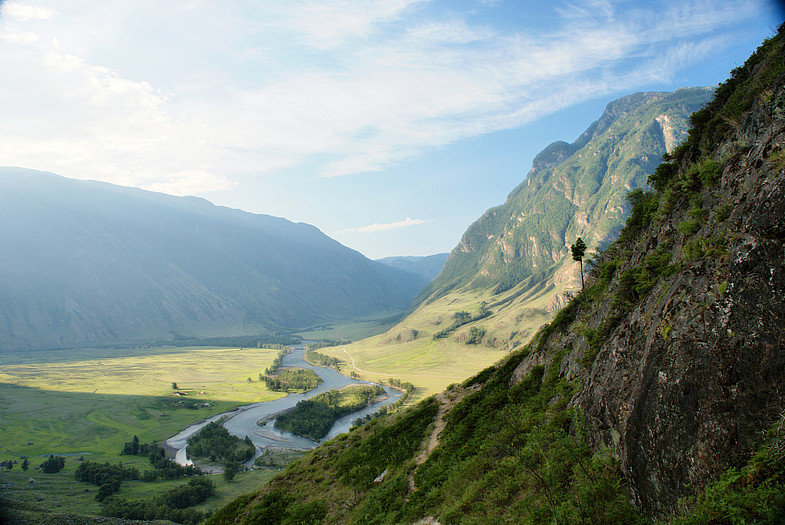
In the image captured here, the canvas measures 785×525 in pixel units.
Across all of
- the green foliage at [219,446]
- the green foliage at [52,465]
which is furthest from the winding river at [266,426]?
the green foliage at [52,465]

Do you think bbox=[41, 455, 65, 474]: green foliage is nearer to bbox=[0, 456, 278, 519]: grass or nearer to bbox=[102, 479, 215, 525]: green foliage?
bbox=[0, 456, 278, 519]: grass

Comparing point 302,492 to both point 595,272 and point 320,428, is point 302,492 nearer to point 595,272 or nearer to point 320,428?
point 595,272

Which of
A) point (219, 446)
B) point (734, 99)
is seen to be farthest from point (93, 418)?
point (734, 99)

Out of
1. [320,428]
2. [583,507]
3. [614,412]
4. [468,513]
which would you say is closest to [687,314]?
[614,412]

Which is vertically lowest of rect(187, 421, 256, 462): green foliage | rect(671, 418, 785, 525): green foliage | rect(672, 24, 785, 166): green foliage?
rect(187, 421, 256, 462): green foliage

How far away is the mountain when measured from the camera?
6.92 meters

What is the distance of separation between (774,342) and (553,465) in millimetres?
7063

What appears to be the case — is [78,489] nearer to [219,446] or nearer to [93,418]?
[219,446]

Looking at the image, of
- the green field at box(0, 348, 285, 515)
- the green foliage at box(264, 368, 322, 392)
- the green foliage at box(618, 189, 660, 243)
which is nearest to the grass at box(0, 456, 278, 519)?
the green field at box(0, 348, 285, 515)

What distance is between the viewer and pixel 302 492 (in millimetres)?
25938

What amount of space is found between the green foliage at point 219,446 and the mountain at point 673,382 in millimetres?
97673

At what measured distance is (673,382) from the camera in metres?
8.26

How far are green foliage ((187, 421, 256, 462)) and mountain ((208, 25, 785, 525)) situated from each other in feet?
320

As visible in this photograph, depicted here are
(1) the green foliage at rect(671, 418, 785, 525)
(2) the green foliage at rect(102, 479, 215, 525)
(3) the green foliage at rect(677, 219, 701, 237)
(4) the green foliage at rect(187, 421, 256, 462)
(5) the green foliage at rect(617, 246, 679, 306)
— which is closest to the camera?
(1) the green foliage at rect(671, 418, 785, 525)
